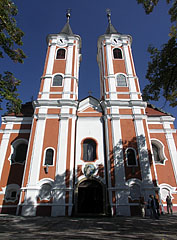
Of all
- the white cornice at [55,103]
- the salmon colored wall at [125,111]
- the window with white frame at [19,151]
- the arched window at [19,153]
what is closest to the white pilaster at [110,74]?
the salmon colored wall at [125,111]

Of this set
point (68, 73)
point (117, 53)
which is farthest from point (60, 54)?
point (117, 53)

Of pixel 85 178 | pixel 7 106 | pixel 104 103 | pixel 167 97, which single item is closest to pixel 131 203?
pixel 85 178

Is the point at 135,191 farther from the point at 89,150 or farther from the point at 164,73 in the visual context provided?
the point at 164,73

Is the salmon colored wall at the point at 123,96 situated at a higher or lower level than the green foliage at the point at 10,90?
higher

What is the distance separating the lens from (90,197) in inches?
508

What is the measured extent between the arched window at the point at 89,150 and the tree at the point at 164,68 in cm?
692

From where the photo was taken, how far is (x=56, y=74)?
18484mm

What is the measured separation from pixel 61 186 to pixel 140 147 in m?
7.05

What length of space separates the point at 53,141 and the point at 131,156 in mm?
6681

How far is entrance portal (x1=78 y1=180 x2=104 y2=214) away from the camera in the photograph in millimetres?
12359

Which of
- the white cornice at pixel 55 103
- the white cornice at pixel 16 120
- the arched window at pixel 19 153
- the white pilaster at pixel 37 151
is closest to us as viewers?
the white pilaster at pixel 37 151

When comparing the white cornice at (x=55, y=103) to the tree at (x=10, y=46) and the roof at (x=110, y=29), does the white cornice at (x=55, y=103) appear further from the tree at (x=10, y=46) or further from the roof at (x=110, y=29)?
the roof at (x=110, y=29)

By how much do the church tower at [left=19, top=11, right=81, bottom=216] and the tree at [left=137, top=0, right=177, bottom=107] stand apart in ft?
26.1

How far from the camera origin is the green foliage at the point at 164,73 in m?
7.79
